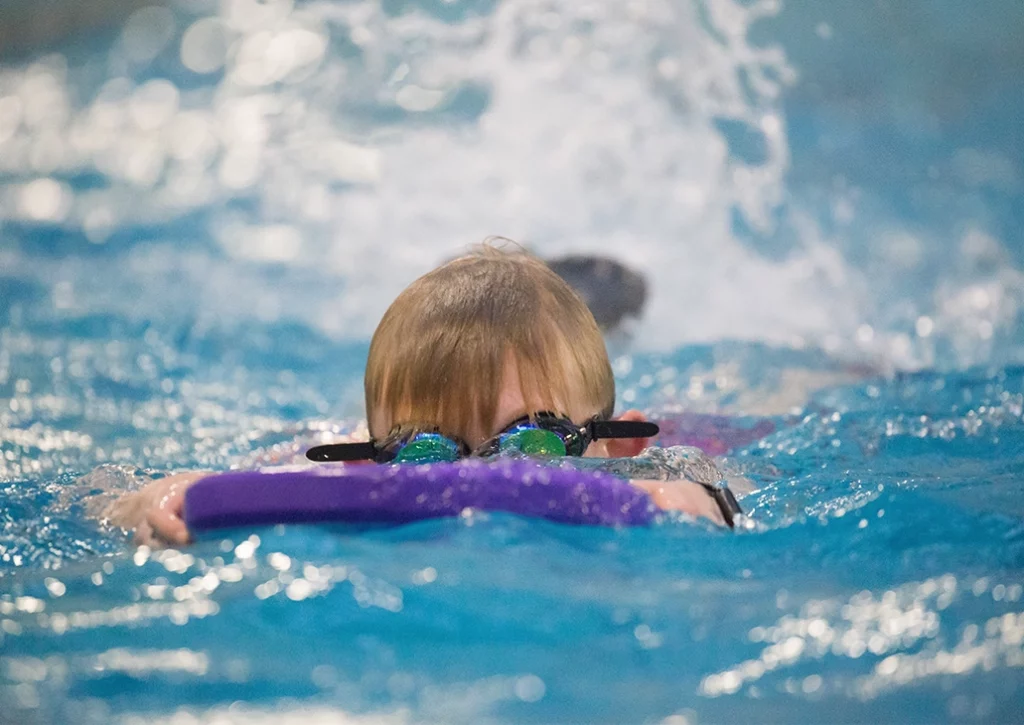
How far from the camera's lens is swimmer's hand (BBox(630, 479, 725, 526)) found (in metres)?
1.88

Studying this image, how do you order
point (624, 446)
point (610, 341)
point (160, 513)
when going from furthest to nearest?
point (610, 341)
point (624, 446)
point (160, 513)

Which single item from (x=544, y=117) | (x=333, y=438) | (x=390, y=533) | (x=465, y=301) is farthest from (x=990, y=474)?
(x=544, y=117)

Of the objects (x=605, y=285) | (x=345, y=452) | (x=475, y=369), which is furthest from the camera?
(x=605, y=285)

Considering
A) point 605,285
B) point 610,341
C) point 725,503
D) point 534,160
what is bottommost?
point 725,503

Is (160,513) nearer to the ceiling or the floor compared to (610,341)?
nearer to the floor

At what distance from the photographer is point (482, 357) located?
7.13 feet

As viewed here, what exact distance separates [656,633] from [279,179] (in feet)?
18.2

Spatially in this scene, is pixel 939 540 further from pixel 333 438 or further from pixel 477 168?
pixel 477 168

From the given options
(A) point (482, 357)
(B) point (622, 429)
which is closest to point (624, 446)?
(B) point (622, 429)

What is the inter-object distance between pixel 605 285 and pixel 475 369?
3.33 metres

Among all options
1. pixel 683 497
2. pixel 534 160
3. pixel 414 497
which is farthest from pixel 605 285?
pixel 414 497

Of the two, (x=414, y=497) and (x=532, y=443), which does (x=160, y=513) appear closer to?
(x=414, y=497)

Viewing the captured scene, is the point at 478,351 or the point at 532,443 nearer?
the point at 532,443

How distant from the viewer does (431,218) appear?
21.2 ft
